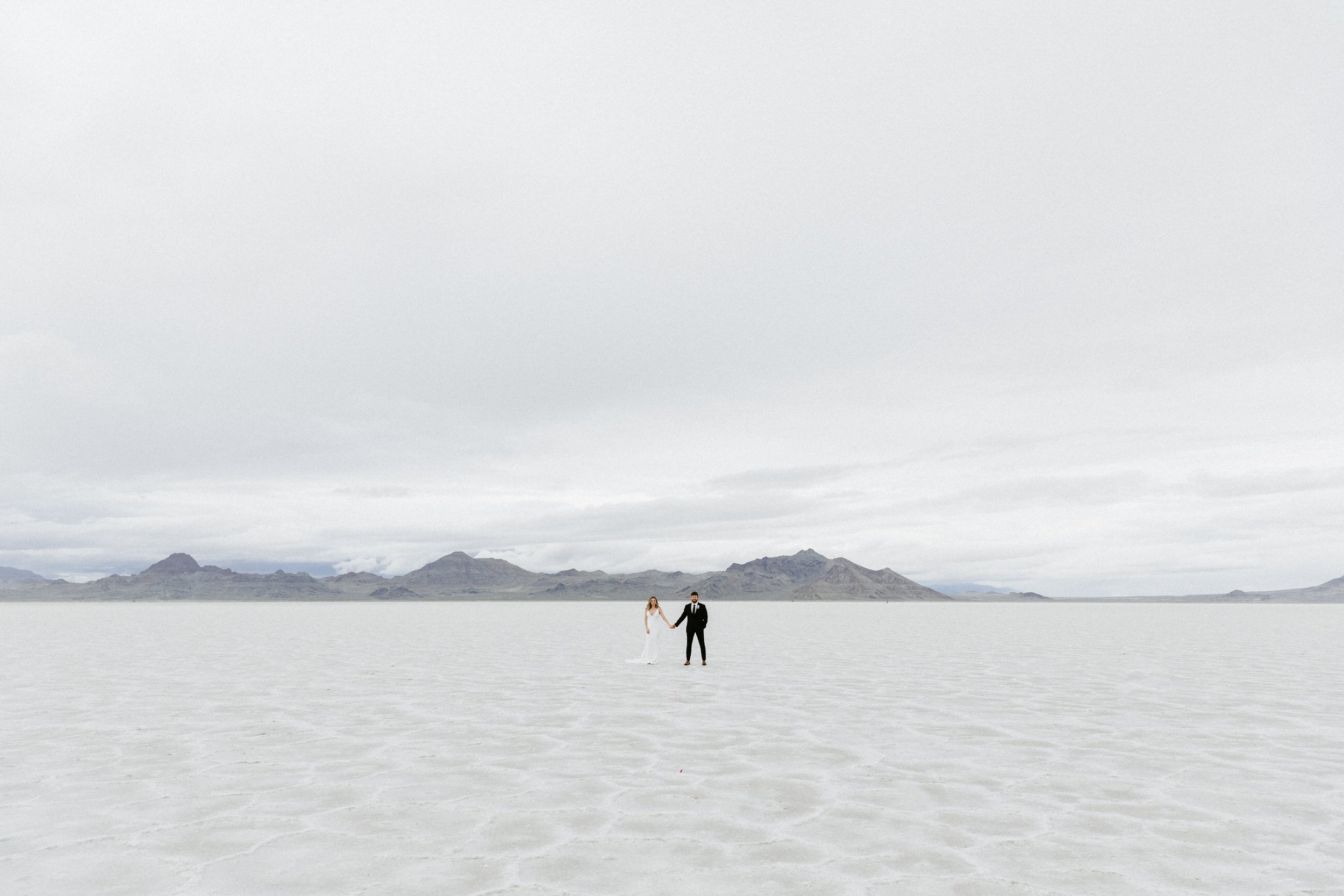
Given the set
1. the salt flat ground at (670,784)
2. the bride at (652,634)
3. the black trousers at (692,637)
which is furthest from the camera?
the bride at (652,634)

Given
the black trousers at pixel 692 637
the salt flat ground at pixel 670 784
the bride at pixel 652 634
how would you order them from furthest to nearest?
the bride at pixel 652 634 < the black trousers at pixel 692 637 < the salt flat ground at pixel 670 784

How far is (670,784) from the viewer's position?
9977 millimetres

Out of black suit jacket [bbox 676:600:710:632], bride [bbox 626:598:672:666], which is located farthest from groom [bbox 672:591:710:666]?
bride [bbox 626:598:672:666]

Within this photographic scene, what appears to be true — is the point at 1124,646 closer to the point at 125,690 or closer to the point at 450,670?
the point at 450,670

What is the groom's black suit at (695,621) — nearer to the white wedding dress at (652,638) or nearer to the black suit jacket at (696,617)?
the black suit jacket at (696,617)

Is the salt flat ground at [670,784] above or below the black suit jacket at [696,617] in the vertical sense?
below

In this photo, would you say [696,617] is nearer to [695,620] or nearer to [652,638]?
[695,620]

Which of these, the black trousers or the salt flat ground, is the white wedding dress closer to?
the black trousers

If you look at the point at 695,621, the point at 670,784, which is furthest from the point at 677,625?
the point at 670,784

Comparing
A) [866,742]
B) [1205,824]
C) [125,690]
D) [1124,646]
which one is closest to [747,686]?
[866,742]

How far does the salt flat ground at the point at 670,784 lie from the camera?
693 cm

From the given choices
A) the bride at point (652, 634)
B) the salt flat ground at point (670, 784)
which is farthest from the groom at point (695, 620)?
the salt flat ground at point (670, 784)

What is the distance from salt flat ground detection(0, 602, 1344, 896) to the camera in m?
6.93

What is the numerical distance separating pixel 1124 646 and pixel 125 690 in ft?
117
